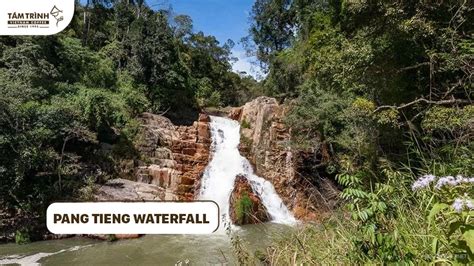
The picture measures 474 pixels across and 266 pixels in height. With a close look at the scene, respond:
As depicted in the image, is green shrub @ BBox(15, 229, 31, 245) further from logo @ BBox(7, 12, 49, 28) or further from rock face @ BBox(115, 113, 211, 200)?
logo @ BBox(7, 12, 49, 28)

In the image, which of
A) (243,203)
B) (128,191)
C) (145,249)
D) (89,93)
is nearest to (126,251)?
(145,249)

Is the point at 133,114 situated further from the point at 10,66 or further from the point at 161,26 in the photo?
the point at 10,66

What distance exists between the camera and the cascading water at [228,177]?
9.04m

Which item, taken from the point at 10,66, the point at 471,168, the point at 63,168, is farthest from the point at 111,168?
the point at 471,168

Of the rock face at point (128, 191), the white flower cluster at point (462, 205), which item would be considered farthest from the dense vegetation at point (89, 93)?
the white flower cluster at point (462, 205)

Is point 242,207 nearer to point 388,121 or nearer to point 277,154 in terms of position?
point 277,154

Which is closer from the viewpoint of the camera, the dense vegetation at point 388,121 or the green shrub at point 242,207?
the dense vegetation at point 388,121

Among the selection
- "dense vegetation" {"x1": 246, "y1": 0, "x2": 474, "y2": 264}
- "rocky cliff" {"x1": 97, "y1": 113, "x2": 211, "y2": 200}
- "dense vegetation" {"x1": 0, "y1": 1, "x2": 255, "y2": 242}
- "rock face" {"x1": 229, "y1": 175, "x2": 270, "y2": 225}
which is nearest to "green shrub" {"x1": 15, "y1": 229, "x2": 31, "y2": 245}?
"dense vegetation" {"x1": 0, "y1": 1, "x2": 255, "y2": 242}

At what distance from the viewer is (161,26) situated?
13375 mm

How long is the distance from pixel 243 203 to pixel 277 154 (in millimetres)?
2572

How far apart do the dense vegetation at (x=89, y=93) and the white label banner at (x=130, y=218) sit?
6882mm

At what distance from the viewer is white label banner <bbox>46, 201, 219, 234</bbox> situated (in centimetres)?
70

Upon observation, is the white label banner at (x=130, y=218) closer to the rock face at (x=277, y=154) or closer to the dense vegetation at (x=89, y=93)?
the dense vegetation at (x=89, y=93)

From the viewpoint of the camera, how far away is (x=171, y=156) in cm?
1050
